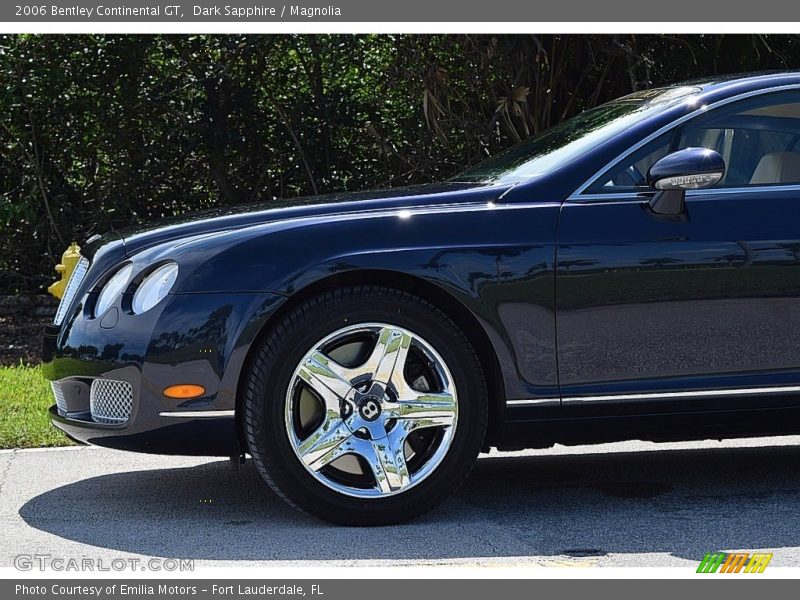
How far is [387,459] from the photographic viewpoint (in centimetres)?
455

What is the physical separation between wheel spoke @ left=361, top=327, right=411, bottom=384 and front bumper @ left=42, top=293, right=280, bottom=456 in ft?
1.33

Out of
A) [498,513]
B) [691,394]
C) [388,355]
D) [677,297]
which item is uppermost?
[677,297]

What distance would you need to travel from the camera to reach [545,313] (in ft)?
14.9

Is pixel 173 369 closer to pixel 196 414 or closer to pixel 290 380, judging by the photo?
pixel 196 414

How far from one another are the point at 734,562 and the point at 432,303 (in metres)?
1.36

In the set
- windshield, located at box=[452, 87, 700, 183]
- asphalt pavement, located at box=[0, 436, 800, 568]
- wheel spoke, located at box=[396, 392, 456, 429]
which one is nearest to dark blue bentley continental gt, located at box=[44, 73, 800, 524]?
wheel spoke, located at box=[396, 392, 456, 429]

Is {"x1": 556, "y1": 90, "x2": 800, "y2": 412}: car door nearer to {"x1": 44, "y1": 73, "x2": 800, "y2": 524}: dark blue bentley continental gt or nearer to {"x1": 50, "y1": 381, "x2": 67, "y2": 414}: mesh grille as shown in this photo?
{"x1": 44, "y1": 73, "x2": 800, "y2": 524}: dark blue bentley continental gt

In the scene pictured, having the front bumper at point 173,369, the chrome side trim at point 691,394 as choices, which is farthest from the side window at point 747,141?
the front bumper at point 173,369

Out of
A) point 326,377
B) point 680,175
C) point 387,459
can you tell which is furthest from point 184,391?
Answer: point 680,175

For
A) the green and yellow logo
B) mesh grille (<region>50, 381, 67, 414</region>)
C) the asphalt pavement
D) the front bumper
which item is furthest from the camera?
mesh grille (<region>50, 381, 67, 414</region>)

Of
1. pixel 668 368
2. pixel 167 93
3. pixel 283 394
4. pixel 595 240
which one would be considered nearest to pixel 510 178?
pixel 595 240

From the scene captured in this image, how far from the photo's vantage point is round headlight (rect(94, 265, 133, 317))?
4.63m

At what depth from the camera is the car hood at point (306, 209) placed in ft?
15.4

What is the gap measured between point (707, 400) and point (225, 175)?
7.10 metres
